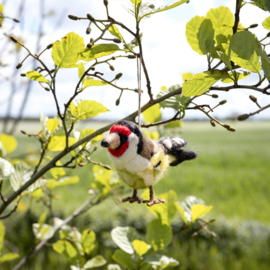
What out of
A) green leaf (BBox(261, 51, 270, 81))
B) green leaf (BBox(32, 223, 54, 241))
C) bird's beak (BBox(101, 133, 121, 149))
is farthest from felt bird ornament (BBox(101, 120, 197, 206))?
green leaf (BBox(32, 223, 54, 241))

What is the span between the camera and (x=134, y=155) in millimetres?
506

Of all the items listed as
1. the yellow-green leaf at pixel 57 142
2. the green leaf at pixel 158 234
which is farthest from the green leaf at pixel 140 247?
the yellow-green leaf at pixel 57 142

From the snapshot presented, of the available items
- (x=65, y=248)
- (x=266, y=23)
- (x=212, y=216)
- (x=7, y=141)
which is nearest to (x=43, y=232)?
(x=65, y=248)

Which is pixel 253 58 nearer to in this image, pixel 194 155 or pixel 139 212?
pixel 194 155

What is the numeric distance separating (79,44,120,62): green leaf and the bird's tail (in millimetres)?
213

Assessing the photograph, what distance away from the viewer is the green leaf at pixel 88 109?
61 centimetres

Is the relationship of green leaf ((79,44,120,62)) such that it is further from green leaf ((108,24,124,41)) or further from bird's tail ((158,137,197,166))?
bird's tail ((158,137,197,166))

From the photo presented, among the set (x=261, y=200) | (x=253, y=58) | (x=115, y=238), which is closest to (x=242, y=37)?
(x=253, y=58)

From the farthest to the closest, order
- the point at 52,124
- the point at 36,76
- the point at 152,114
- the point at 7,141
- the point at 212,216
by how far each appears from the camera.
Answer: the point at 212,216
the point at 7,141
the point at 152,114
the point at 52,124
the point at 36,76

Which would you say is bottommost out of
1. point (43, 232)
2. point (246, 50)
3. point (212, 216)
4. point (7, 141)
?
point (212, 216)

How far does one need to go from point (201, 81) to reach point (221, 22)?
141 mm

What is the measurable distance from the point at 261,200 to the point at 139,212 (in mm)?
2844

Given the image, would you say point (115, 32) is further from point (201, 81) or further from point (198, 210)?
point (198, 210)

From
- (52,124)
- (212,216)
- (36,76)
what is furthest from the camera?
(212,216)
